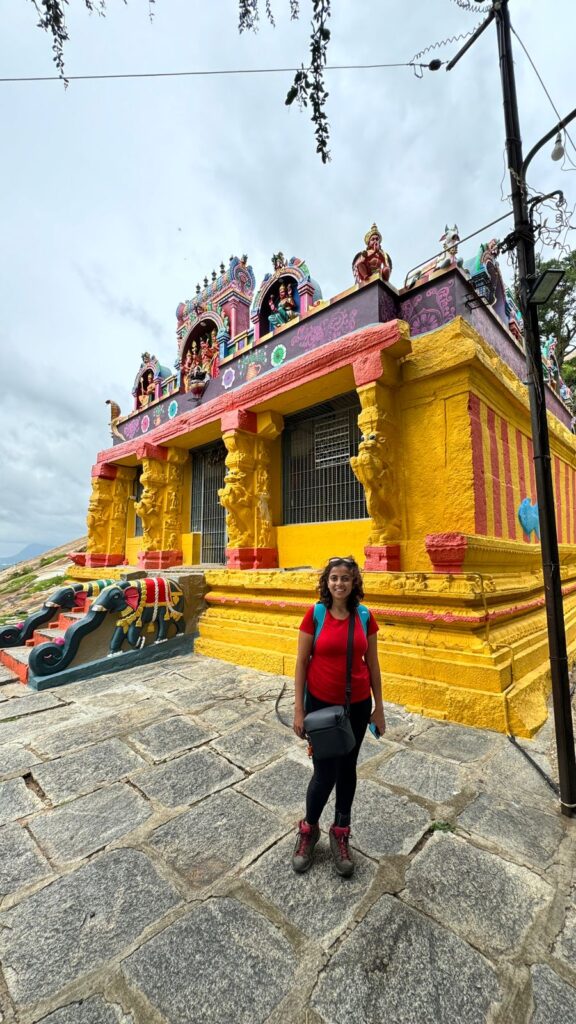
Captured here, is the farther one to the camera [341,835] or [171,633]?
[171,633]

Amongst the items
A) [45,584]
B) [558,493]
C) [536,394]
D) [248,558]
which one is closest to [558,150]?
[536,394]

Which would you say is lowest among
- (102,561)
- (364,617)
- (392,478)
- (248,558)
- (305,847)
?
(305,847)

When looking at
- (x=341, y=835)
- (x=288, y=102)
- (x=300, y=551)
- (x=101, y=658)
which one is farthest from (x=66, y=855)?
(x=300, y=551)

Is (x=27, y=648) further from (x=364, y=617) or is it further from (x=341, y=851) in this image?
(x=364, y=617)

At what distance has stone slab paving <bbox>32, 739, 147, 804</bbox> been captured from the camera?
2699 millimetres

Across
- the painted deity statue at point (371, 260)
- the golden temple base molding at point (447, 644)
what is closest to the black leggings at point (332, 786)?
the golden temple base molding at point (447, 644)

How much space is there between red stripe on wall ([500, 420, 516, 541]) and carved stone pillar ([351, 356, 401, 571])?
156 centimetres

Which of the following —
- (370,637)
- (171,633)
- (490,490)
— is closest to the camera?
(370,637)

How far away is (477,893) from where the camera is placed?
6.03 ft

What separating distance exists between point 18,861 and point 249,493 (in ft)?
17.5

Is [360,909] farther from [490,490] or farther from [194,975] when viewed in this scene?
[490,490]

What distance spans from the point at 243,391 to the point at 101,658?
4.53 metres

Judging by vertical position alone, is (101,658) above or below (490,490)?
below

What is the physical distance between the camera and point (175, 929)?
166 centimetres
